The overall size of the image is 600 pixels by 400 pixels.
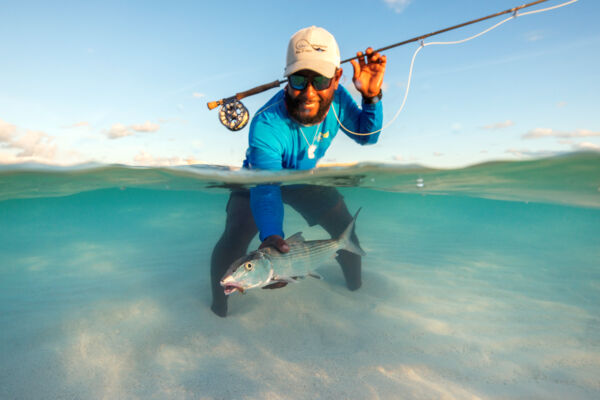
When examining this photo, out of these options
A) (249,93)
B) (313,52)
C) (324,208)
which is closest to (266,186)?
(313,52)

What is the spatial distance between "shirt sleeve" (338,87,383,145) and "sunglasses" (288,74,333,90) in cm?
82

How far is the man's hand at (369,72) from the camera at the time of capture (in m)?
3.69

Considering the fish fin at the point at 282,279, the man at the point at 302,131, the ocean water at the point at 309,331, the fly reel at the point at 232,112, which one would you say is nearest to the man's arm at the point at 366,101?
the man at the point at 302,131

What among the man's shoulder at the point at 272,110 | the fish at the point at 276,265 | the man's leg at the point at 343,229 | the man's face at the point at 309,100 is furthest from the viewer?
the man's leg at the point at 343,229

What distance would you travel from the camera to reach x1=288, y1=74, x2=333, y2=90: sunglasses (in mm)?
3508

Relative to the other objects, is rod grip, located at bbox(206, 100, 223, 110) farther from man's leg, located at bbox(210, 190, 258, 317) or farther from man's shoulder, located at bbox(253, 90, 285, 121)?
man's leg, located at bbox(210, 190, 258, 317)

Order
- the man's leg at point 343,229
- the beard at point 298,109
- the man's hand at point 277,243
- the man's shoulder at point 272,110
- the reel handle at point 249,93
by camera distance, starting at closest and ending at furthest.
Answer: the man's hand at point 277,243 → the beard at point 298,109 → the man's shoulder at point 272,110 → the reel handle at point 249,93 → the man's leg at point 343,229

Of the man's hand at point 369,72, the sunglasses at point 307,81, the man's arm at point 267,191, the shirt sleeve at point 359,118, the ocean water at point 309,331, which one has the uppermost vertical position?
the man's hand at point 369,72

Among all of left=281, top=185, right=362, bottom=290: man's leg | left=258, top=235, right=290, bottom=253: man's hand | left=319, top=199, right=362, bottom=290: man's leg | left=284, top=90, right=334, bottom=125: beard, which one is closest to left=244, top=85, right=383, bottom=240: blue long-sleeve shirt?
left=284, top=90, right=334, bottom=125: beard

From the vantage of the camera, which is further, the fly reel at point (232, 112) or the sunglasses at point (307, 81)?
the fly reel at point (232, 112)

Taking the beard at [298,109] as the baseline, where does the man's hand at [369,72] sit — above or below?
above

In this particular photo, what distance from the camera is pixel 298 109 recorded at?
12.7ft

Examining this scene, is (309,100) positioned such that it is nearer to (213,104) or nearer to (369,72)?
(369,72)

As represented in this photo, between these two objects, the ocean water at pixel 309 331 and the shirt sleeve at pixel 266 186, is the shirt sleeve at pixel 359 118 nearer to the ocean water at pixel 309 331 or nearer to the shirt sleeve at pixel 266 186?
the shirt sleeve at pixel 266 186
